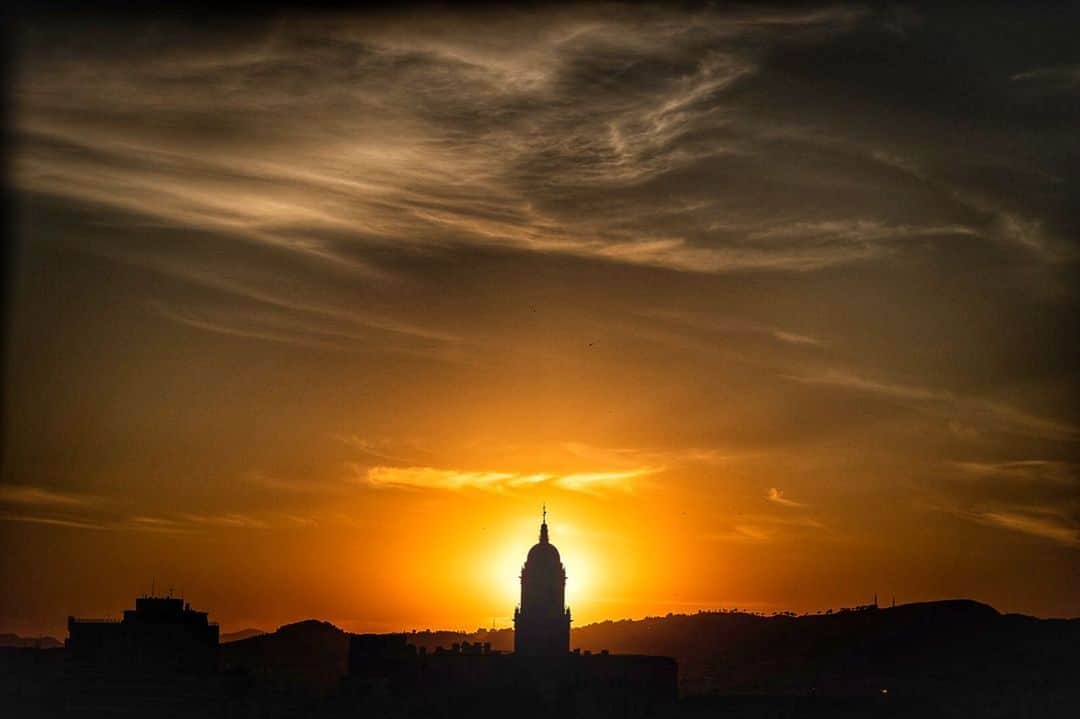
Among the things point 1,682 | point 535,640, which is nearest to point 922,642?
point 535,640

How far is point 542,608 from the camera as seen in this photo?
11369 centimetres

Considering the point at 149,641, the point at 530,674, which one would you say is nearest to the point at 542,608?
the point at 530,674

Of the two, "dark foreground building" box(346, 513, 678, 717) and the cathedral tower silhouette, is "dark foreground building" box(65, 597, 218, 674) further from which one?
the cathedral tower silhouette

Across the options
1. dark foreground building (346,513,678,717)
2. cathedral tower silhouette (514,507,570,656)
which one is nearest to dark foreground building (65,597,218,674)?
dark foreground building (346,513,678,717)

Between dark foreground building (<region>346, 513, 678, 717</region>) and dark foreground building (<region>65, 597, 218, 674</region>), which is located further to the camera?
dark foreground building (<region>65, 597, 218, 674</region>)

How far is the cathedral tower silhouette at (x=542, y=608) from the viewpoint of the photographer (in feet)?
370

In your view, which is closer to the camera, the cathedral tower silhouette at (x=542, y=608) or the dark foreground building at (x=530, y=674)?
the dark foreground building at (x=530, y=674)

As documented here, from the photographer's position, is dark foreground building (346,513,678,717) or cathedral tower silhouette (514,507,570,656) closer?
dark foreground building (346,513,678,717)

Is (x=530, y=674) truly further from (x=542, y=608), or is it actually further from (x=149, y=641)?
(x=149, y=641)

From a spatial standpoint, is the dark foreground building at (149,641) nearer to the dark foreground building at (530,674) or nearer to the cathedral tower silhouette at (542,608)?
the dark foreground building at (530,674)

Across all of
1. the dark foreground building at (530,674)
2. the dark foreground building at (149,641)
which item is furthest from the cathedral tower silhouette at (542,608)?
the dark foreground building at (149,641)

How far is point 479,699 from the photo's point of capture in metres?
104

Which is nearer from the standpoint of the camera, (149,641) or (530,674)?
(530,674)

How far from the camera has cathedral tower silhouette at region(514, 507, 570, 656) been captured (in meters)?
113
